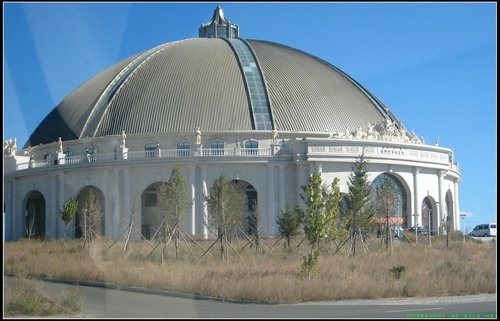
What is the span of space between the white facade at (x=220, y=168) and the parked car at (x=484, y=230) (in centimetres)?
553

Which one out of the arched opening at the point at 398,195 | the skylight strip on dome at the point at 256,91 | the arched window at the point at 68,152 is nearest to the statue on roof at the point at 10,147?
the arched window at the point at 68,152

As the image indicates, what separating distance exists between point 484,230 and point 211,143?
26.1 metres

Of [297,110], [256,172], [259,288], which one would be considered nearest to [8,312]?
[259,288]

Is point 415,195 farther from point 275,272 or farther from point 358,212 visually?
point 275,272

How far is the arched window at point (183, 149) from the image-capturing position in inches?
2362

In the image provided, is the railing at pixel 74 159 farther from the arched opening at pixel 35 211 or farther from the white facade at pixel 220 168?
the arched opening at pixel 35 211

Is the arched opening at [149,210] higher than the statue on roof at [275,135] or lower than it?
lower

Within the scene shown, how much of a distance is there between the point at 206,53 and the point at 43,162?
1658 centimetres

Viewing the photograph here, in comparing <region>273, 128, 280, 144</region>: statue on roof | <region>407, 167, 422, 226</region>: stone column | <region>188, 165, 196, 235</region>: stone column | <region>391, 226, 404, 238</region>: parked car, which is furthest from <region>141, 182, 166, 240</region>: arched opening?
<region>407, 167, 422, 226</region>: stone column

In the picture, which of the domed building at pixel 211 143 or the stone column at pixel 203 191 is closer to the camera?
the stone column at pixel 203 191

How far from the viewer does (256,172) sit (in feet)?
195

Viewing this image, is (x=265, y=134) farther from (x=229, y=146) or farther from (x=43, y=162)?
(x=43, y=162)

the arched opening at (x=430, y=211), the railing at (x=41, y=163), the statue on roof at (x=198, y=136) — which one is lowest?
the arched opening at (x=430, y=211)

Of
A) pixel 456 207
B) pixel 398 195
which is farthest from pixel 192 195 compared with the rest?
pixel 456 207
